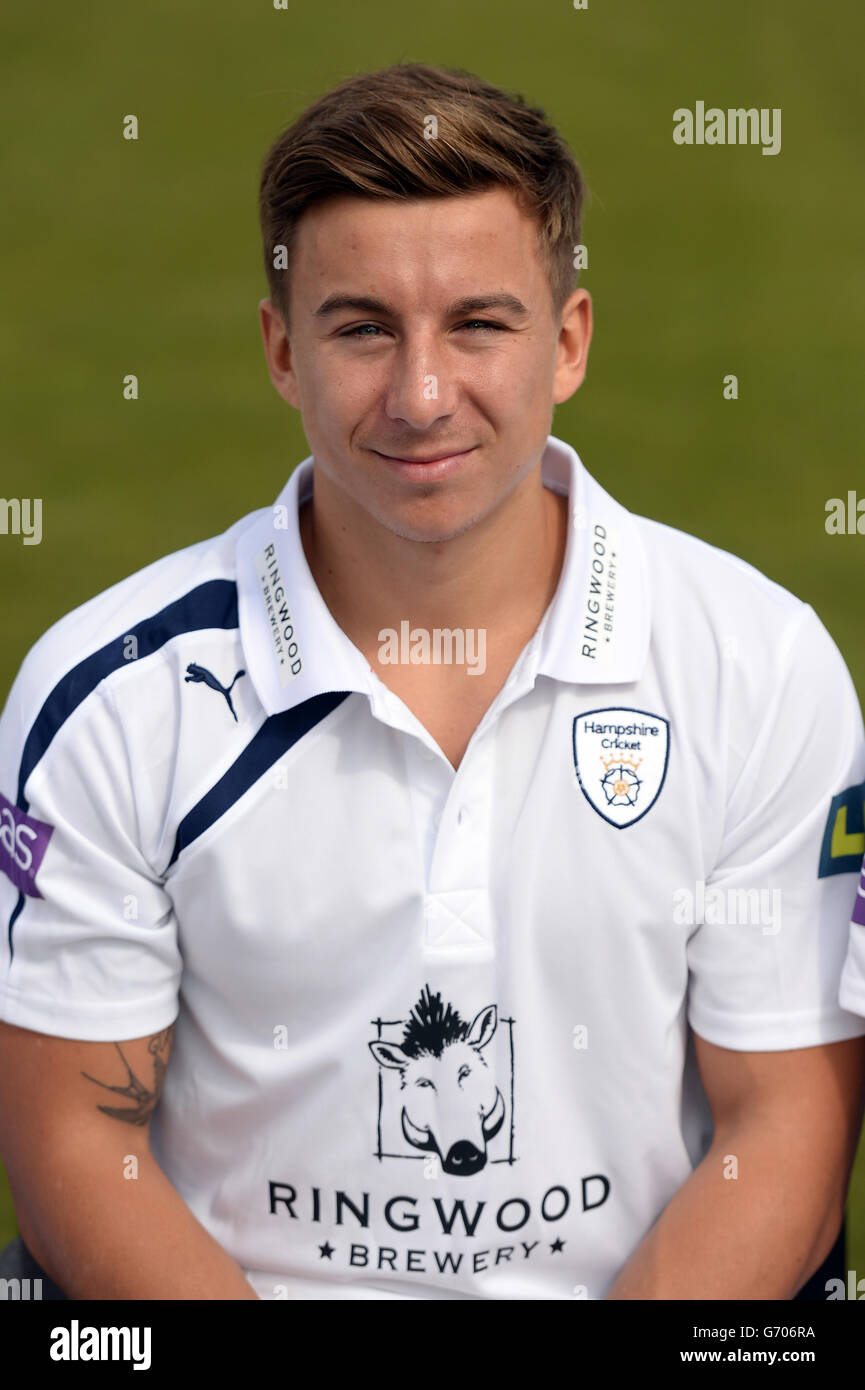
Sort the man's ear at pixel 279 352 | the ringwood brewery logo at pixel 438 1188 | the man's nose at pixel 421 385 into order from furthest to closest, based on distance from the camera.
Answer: the man's ear at pixel 279 352 < the ringwood brewery logo at pixel 438 1188 < the man's nose at pixel 421 385

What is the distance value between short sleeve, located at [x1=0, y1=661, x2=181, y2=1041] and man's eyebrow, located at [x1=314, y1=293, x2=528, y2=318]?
47 cm

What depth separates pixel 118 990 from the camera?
6.46ft

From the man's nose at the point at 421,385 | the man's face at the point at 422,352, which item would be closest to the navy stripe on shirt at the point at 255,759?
the man's face at the point at 422,352

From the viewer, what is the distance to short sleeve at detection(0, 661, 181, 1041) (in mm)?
1932

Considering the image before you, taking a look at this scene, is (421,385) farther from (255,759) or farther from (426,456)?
(255,759)

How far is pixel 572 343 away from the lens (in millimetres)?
2107

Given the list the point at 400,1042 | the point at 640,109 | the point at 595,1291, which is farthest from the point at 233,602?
the point at 640,109

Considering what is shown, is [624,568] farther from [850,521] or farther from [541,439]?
[850,521]

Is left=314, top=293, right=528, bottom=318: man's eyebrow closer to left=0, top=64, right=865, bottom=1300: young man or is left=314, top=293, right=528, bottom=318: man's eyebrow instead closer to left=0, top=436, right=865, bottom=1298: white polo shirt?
left=0, top=64, right=865, bottom=1300: young man

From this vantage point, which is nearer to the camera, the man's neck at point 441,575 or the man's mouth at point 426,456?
the man's mouth at point 426,456

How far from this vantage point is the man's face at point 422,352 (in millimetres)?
1855

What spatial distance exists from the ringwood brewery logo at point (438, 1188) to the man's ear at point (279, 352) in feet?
2.28

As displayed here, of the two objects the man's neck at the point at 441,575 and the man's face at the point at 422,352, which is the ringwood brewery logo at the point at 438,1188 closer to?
the man's neck at the point at 441,575
